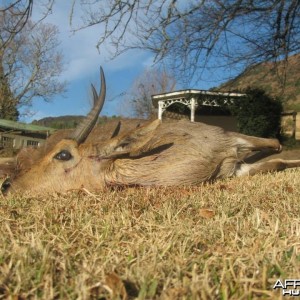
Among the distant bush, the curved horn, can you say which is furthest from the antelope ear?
the distant bush

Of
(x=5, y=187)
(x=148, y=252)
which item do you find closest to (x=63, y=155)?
(x=5, y=187)

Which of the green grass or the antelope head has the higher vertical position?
the antelope head

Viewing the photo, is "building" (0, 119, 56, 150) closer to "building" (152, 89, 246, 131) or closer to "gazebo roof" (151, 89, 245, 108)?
"building" (152, 89, 246, 131)

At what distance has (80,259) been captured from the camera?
1807 mm

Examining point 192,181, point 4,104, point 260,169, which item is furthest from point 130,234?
point 4,104

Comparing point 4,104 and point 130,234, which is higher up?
point 4,104

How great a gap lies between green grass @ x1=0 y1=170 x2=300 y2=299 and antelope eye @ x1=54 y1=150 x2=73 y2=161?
195 cm

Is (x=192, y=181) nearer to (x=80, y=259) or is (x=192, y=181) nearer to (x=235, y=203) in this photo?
(x=235, y=203)

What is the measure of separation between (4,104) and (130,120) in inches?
1079

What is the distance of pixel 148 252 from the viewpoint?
186 centimetres

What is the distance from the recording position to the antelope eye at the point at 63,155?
5.06 m

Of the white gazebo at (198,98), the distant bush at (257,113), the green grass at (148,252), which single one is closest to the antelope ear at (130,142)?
the green grass at (148,252)

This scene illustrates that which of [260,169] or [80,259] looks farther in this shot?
[260,169]

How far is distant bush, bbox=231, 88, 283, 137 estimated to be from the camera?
20203 millimetres
